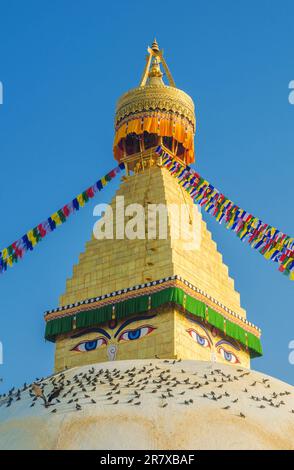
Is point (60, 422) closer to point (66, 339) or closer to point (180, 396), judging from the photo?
point (180, 396)

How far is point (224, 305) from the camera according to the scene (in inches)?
692

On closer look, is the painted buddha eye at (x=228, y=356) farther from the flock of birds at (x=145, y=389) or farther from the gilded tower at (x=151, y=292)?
the flock of birds at (x=145, y=389)

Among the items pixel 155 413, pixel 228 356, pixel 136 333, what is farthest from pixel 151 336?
pixel 155 413

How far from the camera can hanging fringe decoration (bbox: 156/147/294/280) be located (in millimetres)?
16125

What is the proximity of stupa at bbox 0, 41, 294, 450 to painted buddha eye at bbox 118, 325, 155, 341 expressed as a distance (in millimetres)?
24

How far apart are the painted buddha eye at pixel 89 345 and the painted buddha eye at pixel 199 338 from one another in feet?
5.81

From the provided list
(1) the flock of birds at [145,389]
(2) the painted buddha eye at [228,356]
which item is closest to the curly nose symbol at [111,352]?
(2) the painted buddha eye at [228,356]

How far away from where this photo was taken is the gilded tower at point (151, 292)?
16.3 meters

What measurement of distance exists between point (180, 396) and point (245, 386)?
50.9 inches

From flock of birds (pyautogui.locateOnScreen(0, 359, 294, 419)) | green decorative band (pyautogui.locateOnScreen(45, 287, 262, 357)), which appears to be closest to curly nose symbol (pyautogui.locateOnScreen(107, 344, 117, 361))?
green decorative band (pyautogui.locateOnScreen(45, 287, 262, 357))

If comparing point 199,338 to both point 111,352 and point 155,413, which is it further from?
point 155,413

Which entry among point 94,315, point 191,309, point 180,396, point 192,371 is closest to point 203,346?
point 191,309

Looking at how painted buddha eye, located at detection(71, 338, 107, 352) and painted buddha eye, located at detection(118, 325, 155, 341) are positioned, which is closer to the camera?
painted buddha eye, located at detection(118, 325, 155, 341)

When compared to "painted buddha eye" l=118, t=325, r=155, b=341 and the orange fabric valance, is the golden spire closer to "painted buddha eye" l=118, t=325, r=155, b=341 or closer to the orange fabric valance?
→ the orange fabric valance
